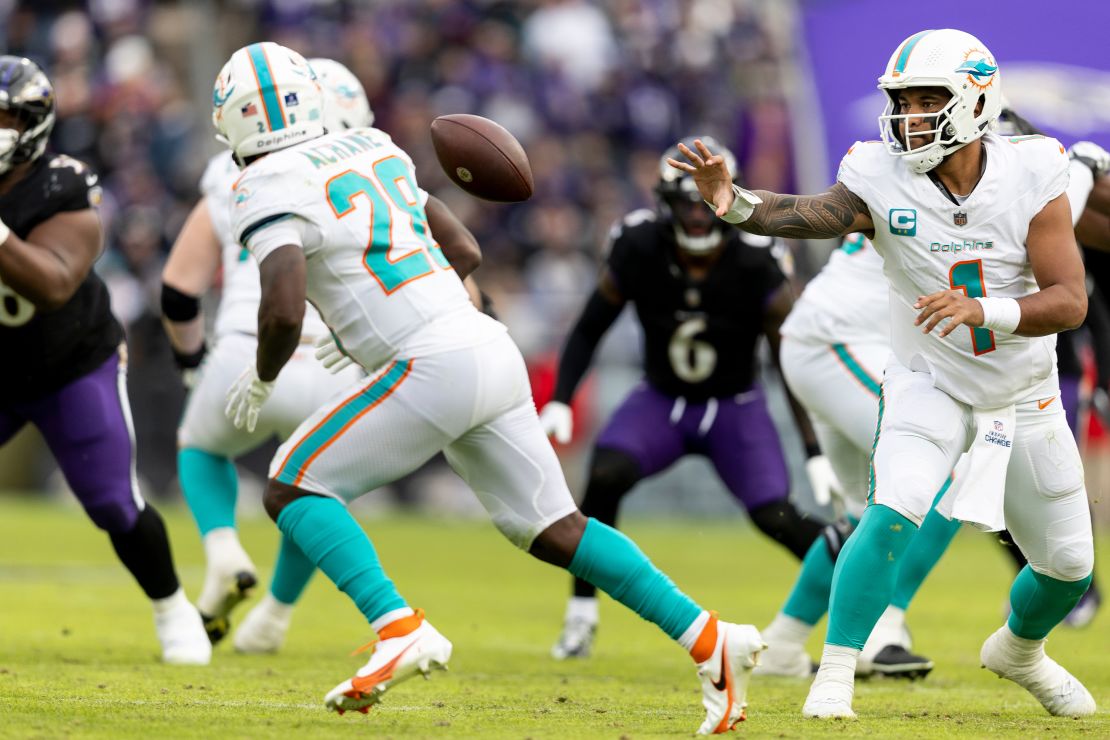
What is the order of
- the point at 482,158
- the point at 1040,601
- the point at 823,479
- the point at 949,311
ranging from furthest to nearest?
the point at 823,479, the point at 482,158, the point at 1040,601, the point at 949,311

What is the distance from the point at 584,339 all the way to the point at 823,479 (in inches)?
45.0

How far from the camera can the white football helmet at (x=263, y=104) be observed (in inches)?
195

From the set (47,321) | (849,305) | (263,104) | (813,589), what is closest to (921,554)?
(813,589)

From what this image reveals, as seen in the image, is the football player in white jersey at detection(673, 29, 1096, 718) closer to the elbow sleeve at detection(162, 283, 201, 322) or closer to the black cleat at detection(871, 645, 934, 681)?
the black cleat at detection(871, 645, 934, 681)

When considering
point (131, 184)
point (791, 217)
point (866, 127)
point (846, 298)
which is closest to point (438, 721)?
point (791, 217)

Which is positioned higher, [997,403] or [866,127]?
[997,403]

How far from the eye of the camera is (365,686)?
14.5 ft

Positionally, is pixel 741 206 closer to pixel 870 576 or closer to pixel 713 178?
pixel 713 178

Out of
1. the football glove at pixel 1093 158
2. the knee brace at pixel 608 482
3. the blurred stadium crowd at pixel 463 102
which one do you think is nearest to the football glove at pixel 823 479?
the knee brace at pixel 608 482

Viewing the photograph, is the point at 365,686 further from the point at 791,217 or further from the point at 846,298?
the point at 846,298

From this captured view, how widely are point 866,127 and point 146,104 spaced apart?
647cm

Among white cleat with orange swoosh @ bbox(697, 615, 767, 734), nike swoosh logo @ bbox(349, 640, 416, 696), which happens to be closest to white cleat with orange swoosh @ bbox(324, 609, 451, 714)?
nike swoosh logo @ bbox(349, 640, 416, 696)

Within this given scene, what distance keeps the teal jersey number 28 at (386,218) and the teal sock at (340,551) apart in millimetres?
637

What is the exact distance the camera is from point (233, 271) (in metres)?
7.00
